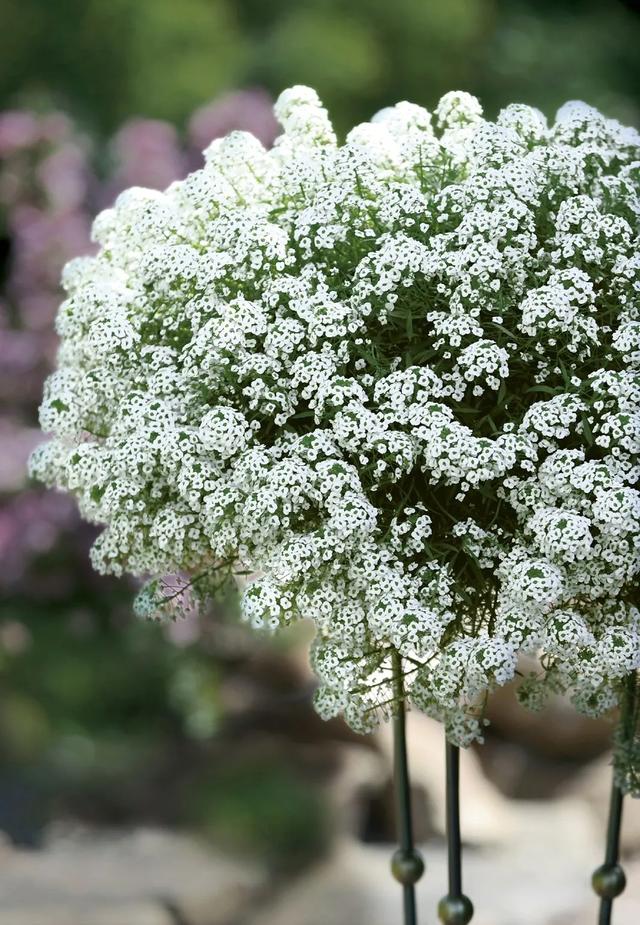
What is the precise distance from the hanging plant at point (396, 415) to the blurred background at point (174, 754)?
78.7 inches

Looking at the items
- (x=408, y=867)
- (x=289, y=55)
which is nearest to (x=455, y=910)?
(x=408, y=867)

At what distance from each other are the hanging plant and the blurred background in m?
2.00

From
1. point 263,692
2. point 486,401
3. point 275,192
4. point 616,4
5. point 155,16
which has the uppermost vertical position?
point 616,4

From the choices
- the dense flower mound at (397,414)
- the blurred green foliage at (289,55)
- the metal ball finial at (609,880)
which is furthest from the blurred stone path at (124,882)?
the blurred green foliage at (289,55)

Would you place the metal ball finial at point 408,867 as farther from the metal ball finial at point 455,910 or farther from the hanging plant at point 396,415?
the hanging plant at point 396,415

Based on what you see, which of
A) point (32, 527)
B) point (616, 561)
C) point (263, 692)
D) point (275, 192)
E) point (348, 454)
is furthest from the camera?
point (263, 692)

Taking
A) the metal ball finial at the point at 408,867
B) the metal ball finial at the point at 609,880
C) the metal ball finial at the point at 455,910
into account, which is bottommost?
the metal ball finial at the point at 455,910

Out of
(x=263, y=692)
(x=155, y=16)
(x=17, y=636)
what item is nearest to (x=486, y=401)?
(x=263, y=692)

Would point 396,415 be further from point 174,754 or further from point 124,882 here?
point 174,754

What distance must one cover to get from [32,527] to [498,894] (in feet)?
5.76

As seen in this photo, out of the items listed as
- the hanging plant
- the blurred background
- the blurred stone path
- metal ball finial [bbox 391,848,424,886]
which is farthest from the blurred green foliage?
metal ball finial [bbox 391,848,424,886]

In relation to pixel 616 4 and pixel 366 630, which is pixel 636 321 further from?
pixel 616 4

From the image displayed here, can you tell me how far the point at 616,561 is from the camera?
1499 millimetres

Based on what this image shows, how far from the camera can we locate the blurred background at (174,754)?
3.60 metres
